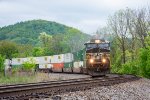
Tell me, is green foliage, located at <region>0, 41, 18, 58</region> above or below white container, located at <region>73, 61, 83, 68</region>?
above

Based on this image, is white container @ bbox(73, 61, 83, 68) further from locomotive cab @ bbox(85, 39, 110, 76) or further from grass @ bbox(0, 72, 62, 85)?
locomotive cab @ bbox(85, 39, 110, 76)

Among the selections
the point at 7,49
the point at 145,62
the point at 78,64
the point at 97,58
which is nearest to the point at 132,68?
the point at 145,62

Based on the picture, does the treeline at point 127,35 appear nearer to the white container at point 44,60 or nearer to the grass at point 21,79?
the white container at point 44,60

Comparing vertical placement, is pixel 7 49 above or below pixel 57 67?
above

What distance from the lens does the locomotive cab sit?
3058cm

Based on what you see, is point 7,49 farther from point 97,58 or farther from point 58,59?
point 97,58

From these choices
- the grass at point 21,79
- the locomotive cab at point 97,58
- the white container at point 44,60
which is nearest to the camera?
the grass at point 21,79

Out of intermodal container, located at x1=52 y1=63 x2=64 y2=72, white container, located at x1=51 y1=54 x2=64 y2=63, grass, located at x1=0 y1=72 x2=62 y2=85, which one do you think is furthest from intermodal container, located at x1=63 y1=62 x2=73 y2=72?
grass, located at x1=0 y1=72 x2=62 y2=85

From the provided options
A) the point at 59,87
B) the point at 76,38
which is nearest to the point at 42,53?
the point at 76,38

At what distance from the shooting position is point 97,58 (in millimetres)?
30641

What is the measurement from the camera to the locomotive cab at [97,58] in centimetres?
3058

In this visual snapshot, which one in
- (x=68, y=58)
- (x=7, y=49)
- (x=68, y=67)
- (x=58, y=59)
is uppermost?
(x=7, y=49)

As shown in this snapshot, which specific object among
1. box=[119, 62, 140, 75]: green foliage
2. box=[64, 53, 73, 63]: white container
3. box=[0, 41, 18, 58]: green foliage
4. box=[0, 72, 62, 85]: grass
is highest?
box=[0, 41, 18, 58]: green foliage

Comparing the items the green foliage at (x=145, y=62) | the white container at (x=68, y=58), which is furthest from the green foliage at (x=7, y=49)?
the green foliage at (x=145, y=62)
